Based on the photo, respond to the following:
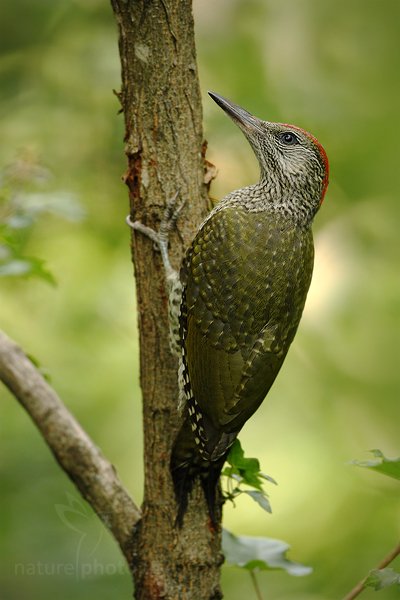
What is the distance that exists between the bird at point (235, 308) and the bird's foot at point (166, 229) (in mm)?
22

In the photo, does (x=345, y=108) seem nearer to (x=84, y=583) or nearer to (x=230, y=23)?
(x=230, y=23)

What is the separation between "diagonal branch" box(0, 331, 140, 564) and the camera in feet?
8.77

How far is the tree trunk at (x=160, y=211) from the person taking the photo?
8.36ft

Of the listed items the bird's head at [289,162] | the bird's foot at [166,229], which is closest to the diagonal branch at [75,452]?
the bird's foot at [166,229]

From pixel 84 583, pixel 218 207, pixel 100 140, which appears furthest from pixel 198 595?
pixel 100 140

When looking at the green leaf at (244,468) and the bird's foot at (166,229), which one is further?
the bird's foot at (166,229)

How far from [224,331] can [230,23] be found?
2919mm

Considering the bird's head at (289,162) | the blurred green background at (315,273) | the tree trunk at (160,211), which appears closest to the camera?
the tree trunk at (160,211)

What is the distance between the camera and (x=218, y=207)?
9.83 ft

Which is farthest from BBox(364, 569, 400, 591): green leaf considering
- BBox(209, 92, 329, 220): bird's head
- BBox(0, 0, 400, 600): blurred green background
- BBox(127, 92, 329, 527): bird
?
BBox(0, 0, 400, 600): blurred green background

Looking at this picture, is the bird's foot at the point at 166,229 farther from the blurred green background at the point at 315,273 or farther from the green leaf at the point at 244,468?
the blurred green background at the point at 315,273

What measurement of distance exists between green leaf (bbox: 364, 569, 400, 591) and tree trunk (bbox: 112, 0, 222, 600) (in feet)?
2.72

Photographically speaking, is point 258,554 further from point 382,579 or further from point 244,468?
point 382,579

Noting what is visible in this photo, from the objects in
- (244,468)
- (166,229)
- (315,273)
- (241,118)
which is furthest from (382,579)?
(315,273)
